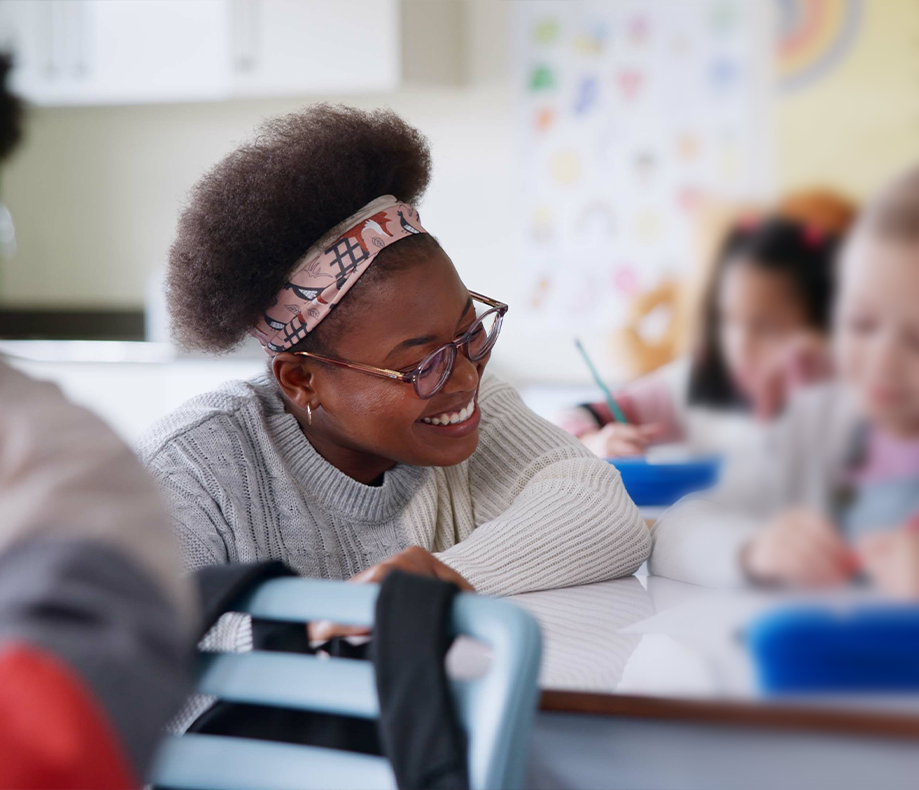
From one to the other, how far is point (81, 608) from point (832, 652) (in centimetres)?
25

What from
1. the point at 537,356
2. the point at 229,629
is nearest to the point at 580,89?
the point at 537,356

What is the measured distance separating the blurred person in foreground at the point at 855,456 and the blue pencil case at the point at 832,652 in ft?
0.05

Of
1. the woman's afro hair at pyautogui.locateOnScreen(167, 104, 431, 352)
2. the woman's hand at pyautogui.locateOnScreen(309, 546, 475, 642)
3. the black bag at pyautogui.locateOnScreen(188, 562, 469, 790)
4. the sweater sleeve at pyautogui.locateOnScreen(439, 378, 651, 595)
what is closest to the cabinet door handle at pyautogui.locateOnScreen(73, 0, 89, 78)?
the woman's afro hair at pyautogui.locateOnScreen(167, 104, 431, 352)

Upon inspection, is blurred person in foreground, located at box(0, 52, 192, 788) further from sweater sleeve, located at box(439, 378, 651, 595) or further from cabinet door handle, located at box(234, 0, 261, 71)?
cabinet door handle, located at box(234, 0, 261, 71)

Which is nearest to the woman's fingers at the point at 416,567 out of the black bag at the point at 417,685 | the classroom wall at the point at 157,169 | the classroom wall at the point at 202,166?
the black bag at the point at 417,685

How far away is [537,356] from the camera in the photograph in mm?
2715

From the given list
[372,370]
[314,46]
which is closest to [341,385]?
[372,370]

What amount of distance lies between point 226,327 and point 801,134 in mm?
789

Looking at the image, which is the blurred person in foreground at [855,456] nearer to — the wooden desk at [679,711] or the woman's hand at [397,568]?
the wooden desk at [679,711]

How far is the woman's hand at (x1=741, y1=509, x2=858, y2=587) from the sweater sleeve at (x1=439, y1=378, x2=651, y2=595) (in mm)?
525

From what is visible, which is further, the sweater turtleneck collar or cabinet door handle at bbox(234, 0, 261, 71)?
cabinet door handle at bbox(234, 0, 261, 71)

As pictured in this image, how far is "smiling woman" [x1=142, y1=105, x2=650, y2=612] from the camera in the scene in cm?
91

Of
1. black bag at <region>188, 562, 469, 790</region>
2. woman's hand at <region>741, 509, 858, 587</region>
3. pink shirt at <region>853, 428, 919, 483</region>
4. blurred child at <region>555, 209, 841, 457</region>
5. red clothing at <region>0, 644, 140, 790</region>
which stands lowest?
black bag at <region>188, 562, 469, 790</region>

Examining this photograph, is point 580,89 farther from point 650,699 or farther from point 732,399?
point 732,399
